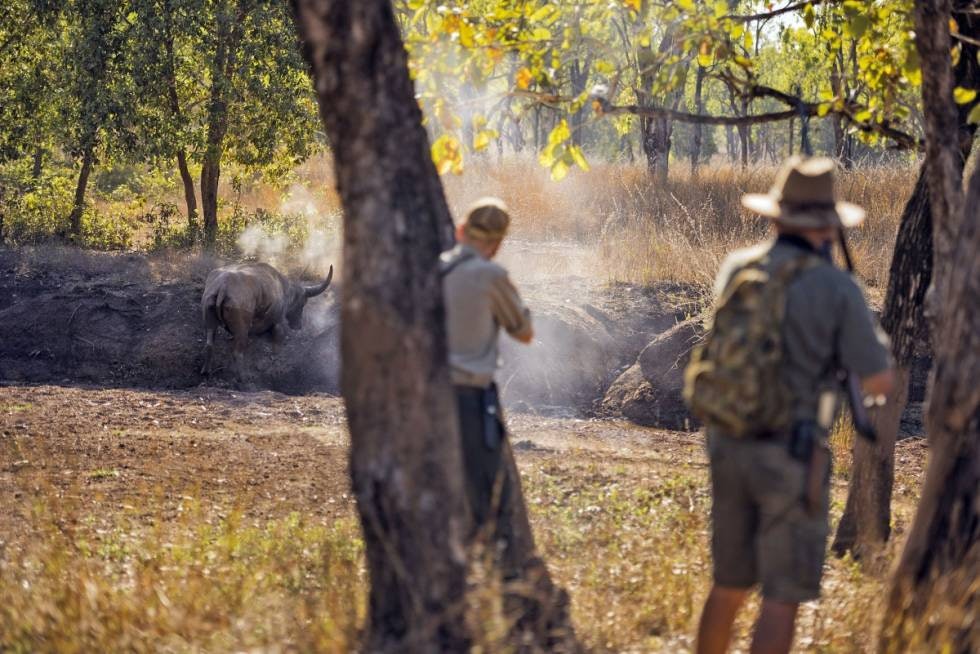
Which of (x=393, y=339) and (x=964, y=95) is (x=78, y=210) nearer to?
(x=964, y=95)

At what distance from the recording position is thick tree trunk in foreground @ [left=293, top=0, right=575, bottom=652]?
386 centimetres

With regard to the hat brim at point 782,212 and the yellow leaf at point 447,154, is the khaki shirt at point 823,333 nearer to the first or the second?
the hat brim at point 782,212

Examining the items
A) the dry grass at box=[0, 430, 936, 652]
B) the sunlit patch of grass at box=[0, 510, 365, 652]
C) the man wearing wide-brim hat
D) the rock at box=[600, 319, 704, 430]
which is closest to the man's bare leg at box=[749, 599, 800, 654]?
the man wearing wide-brim hat

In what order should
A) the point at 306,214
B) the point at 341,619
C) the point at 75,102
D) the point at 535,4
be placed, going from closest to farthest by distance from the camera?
the point at 341,619
the point at 535,4
the point at 75,102
the point at 306,214

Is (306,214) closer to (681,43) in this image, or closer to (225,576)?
(681,43)

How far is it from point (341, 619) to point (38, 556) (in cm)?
191

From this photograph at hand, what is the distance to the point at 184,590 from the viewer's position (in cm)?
508

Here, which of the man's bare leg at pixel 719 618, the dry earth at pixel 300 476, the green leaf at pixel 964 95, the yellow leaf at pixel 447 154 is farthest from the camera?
the yellow leaf at pixel 447 154

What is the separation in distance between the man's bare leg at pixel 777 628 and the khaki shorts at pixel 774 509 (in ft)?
0.12

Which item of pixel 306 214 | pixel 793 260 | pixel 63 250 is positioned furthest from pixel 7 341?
pixel 793 260

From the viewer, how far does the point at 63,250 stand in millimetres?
18781

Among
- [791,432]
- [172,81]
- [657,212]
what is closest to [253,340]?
[172,81]

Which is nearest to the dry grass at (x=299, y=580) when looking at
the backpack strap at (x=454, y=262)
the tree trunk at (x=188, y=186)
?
the backpack strap at (x=454, y=262)

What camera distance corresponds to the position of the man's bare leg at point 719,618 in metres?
4.27
